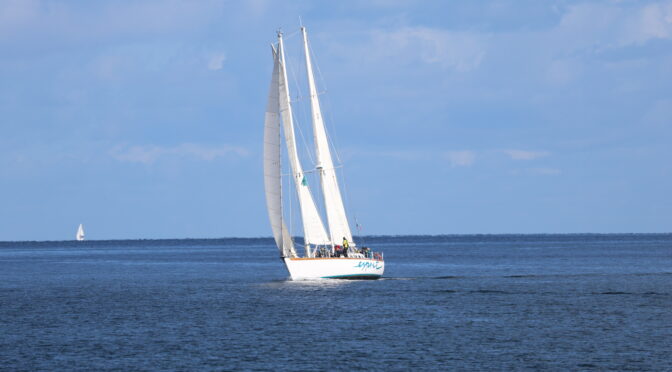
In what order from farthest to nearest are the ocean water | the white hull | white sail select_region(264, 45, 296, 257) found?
white sail select_region(264, 45, 296, 257) → the white hull → the ocean water

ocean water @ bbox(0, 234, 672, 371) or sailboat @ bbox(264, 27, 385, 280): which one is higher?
sailboat @ bbox(264, 27, 385, 280)

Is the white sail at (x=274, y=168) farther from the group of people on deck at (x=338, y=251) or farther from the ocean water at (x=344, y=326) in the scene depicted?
the ocean water at (x=344, y=326)

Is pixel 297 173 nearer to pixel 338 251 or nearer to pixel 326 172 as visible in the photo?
pixel 326 172

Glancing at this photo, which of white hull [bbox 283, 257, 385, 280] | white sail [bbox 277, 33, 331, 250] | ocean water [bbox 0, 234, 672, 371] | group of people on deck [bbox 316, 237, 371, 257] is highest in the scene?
white sail [bbox 277, 33, 331, 250]

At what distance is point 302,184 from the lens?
71062 mm

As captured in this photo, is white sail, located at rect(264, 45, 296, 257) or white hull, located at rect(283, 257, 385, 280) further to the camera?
white sail, located at rect(264, 45, 296, 257)

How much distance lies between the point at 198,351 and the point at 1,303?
30115 mm

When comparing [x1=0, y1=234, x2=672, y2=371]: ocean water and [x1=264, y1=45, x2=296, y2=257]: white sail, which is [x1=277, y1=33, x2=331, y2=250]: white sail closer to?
[x1=264, y1=45, x2=296, y2=257]: white sail

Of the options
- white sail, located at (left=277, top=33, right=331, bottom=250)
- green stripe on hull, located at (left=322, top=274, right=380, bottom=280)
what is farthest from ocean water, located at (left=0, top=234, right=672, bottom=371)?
white sail, located at (left=277, top=33, right=331, bottom=250)

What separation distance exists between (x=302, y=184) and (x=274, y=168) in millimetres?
2457

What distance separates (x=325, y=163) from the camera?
2805 inches

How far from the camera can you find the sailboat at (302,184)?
70125 millimetres

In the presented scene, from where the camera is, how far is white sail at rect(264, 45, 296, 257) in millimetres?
70125

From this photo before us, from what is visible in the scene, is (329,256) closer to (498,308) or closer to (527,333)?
(498,308)
